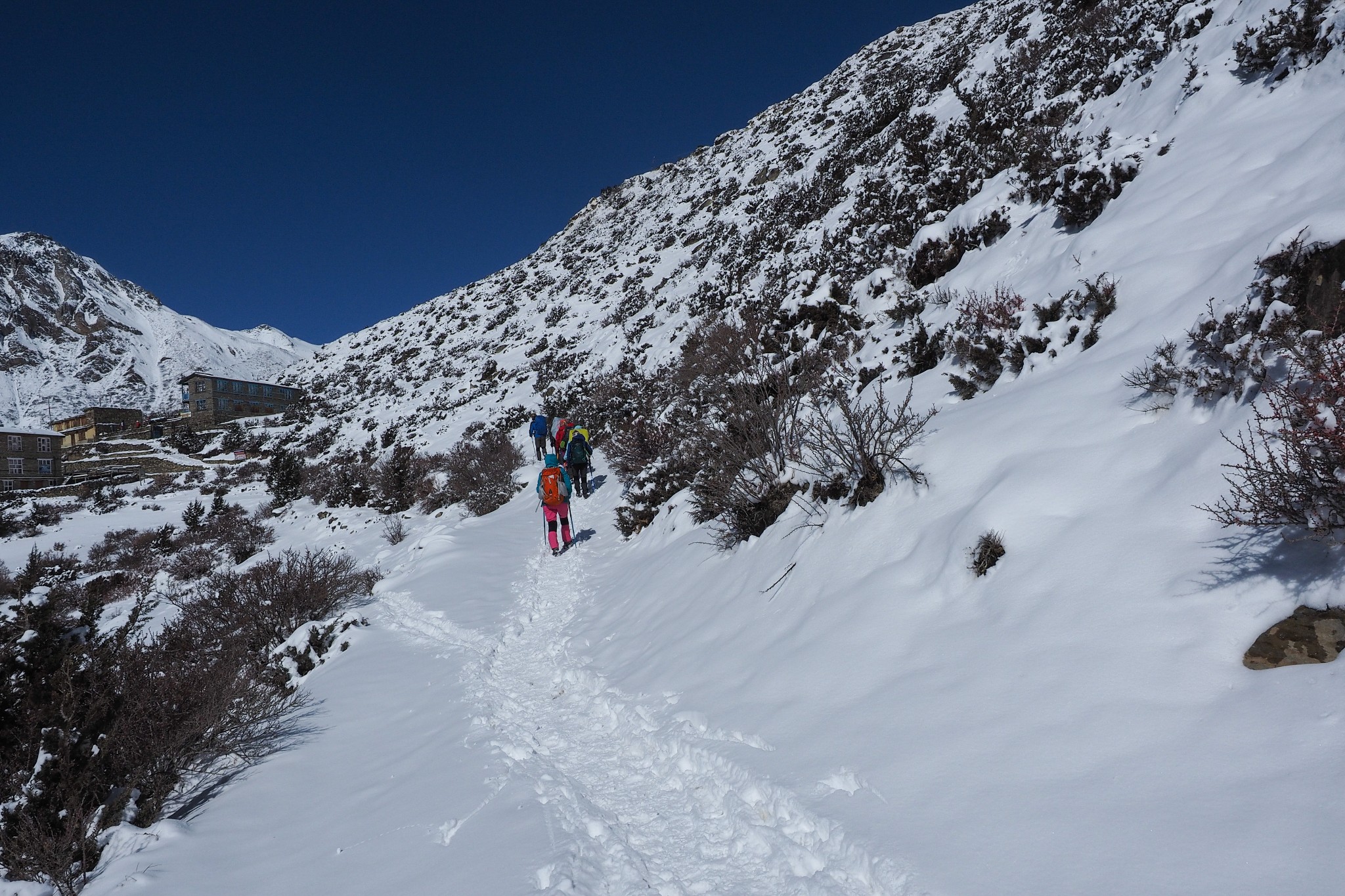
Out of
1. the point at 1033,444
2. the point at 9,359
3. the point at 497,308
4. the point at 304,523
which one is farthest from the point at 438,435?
the point at 9,359

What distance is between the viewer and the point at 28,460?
4584 cm

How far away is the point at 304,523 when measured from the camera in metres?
19.1

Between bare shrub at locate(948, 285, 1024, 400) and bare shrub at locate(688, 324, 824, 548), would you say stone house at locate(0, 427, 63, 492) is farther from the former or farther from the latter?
bare shrub at locate(948, 285, 1024, 400)

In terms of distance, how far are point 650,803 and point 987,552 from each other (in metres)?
2.49

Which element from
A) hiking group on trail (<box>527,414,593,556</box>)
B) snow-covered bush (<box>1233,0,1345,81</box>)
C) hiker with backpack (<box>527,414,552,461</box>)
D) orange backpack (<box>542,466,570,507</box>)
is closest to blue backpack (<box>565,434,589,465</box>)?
hiking group on trail (<box>527,414,593,556</box>)

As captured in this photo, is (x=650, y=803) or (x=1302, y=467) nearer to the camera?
→ (x=1302, y=467)

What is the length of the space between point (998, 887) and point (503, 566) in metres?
9.08

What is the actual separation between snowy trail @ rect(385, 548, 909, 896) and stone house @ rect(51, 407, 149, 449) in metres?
67.2

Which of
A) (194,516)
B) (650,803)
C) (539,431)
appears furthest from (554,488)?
(194,516)

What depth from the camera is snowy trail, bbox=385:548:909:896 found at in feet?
8.71

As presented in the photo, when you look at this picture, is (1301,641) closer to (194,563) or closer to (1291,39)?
A: (1291,39)

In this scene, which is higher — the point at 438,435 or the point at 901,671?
the point at 438,435

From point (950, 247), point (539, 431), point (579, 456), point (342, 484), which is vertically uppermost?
point (950, 247)

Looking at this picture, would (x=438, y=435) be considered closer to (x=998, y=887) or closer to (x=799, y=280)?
(x=799, y=280)
